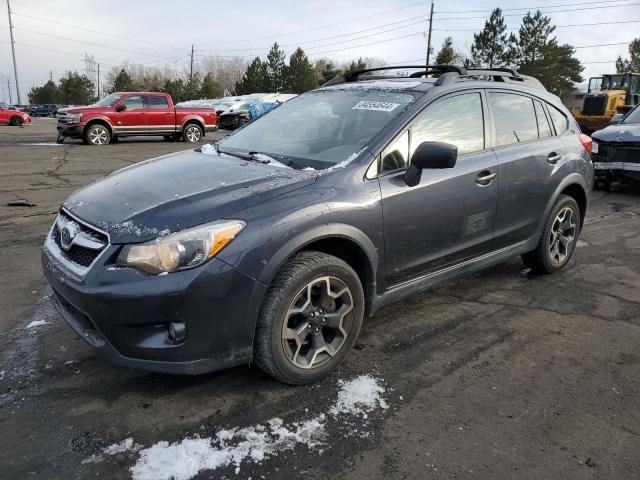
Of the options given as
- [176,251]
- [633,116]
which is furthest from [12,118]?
[176,251]

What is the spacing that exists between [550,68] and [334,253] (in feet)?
185

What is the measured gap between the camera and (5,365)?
3129 mm

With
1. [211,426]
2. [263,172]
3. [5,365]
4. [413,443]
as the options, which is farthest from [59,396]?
[413,443]

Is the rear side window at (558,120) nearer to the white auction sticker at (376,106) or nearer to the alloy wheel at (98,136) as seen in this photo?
the white auction sticker at (376,106)

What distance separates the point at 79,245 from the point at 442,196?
2204mm

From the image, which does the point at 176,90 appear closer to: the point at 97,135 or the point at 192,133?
the point at 192,133

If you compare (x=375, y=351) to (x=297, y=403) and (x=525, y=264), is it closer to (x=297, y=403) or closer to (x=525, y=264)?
(x=297, y=403)

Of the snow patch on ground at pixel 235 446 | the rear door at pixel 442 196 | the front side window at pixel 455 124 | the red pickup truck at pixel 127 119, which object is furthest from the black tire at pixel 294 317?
Result: the red pickup truck at pixel 127 119

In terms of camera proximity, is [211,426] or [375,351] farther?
[375,351]

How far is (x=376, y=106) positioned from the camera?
11.9 feet

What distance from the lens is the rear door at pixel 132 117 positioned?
699 inches

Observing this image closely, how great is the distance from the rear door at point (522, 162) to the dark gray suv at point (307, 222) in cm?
2

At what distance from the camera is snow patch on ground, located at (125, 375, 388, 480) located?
90.3 inches

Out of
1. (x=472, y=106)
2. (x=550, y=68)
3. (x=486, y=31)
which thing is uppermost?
(x=486, y=31)
